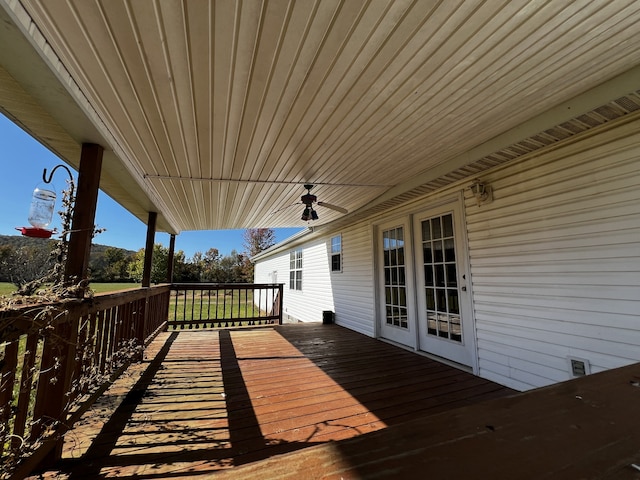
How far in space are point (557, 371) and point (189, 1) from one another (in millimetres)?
3853

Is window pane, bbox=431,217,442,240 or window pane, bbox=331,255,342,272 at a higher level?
window pane, bbox=431,217,442,240

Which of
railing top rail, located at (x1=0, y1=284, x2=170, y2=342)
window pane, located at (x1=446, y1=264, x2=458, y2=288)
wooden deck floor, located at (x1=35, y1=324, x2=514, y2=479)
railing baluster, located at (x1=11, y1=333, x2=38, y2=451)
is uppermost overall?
window pane, located at (x1=446, y1=264, x2=458, y2=288)

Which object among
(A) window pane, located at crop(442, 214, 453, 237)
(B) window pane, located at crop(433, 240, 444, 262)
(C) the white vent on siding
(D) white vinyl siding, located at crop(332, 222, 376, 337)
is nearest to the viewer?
(C) the white vent on siding

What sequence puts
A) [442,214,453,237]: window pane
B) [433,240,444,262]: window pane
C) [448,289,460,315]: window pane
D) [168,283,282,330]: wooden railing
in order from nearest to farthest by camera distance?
[448,289,460,315]: window pane < [442,214,453,237]: window pane < [433,240,444,262]: window pane < [168,283,282,330]: wooden railing

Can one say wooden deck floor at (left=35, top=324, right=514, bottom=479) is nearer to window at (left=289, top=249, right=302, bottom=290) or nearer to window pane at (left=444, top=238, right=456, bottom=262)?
window pane at (left=444, top=238, right=456, bottom=262)

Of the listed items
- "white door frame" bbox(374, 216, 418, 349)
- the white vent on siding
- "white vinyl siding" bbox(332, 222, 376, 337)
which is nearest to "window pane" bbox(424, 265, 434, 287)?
"white door frame" bbox(374, 216, 418, 349)

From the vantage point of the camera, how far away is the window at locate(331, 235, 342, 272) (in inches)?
278

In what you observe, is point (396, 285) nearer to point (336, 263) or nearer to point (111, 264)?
point (336, 263)

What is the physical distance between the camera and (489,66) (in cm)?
184

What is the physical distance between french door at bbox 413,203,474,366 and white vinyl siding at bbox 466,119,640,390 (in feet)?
0.72

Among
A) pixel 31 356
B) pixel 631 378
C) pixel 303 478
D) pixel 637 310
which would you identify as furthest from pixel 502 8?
pixel 31 356

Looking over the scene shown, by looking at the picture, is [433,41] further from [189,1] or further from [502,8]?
[189,1]

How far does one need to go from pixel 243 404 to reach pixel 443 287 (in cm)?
286

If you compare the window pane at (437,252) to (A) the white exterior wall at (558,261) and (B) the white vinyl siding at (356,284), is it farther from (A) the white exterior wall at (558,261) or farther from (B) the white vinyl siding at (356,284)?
(B) the white vinyl siding at (356,284)
